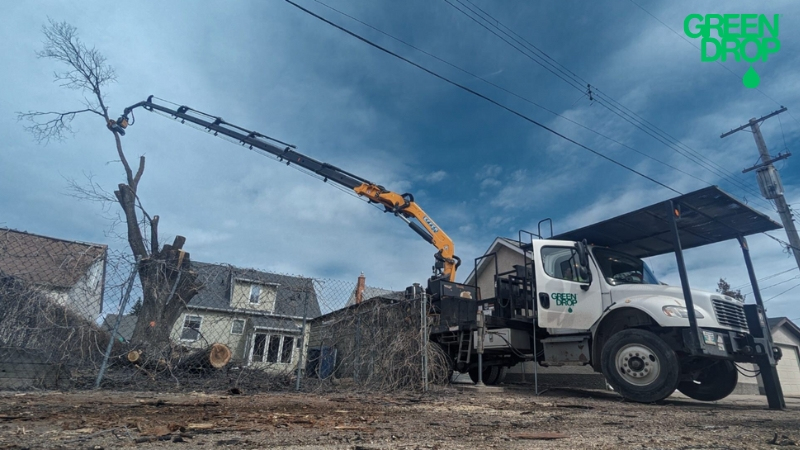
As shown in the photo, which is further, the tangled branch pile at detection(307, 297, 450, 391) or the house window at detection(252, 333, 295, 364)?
the house window at detection(252, 333, 295, 364)

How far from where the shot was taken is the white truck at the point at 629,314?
19.3ft

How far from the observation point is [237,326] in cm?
667

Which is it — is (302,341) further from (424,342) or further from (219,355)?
(424,342)

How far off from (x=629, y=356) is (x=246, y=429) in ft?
18.2

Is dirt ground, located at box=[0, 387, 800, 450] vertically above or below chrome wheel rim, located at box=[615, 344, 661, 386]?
below

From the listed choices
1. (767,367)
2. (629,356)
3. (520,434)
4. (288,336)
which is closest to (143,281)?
(288,336)

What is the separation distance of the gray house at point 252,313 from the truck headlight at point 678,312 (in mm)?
5287

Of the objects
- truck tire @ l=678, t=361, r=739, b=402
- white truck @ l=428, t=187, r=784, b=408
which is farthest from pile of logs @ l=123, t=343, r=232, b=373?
truck tire @ l=678, t=361, r=739, b=402

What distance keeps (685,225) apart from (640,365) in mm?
3200

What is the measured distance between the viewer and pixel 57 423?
109 inches

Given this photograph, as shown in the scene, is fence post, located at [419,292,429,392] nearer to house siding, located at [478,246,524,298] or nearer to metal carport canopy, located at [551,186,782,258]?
metal carport canopy, located at [551,186,782,258]

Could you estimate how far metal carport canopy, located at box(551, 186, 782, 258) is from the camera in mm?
6645

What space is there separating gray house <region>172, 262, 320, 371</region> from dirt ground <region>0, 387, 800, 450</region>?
156 cm

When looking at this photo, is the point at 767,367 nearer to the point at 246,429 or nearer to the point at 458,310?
the point at 458,310
